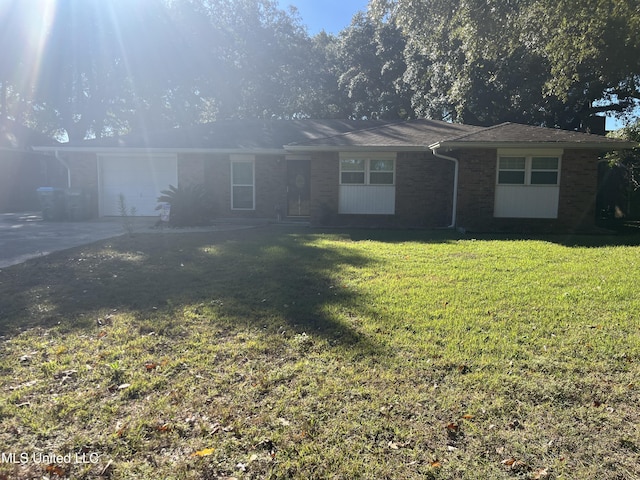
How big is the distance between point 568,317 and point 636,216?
1834cm

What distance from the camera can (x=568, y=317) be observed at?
4.65 metres

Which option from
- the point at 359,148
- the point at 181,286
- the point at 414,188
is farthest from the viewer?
the point at 414,188

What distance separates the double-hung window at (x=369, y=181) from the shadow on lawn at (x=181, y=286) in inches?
186

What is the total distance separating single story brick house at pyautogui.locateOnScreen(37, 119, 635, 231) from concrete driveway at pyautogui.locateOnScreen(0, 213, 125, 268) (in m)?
2.28

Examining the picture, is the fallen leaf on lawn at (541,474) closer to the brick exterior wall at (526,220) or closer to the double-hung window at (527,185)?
the brick exterior wall at (526,220)

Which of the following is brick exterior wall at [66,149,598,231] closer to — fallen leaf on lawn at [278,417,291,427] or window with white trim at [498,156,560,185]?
window with white trim at [498,156,560,185]

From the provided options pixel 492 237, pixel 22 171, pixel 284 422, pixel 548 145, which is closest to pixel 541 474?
pixel 284 422

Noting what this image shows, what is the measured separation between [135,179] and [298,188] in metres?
5.96

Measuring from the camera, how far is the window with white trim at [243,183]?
15203 millimetres

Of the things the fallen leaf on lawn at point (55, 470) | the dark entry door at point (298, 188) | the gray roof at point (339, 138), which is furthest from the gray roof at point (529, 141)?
the fallen leaf on lawn at point (55, 470)

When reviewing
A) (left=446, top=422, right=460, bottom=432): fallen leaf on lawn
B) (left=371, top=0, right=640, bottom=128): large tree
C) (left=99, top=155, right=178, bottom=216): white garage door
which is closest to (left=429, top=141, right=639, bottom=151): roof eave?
(left=371, top=0, right=640, bottom=128): large tree

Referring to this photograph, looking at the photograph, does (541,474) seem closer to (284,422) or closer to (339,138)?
(284,422)

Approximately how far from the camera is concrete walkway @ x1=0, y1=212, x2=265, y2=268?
8664 millimetres

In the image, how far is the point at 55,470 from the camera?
239cm
